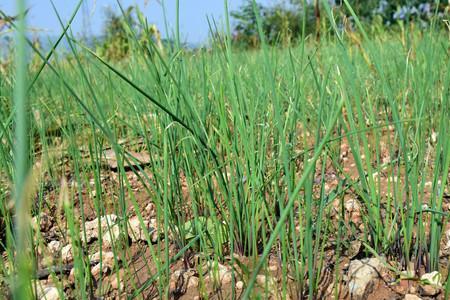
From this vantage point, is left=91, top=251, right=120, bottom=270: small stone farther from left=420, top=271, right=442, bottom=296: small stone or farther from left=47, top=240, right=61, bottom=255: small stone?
left=420, top=271, right=442, bottom=296: small stone

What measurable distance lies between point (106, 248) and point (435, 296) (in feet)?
2.32

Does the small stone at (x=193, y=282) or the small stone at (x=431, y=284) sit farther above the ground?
the small stone at (x=431, y=284)

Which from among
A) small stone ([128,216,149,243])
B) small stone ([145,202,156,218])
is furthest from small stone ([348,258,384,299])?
small stone ([145,202,156,218])

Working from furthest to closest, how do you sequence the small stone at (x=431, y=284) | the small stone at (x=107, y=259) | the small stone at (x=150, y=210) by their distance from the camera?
the small stone at (x=150, y=210)
the small stone at (x=107, y=259)
the small stone at (x=431, y=284)

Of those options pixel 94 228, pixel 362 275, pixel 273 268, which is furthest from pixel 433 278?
pixel 94 228

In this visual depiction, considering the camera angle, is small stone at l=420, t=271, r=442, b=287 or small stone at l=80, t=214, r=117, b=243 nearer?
small stone at l=420, t=271, r=442, b=287

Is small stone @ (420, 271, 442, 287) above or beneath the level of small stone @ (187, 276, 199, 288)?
above

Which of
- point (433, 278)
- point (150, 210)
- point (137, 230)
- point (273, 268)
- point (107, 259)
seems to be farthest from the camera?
point (150, 210)

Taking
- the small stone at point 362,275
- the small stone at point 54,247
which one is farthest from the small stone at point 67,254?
the small stone at point 362,275

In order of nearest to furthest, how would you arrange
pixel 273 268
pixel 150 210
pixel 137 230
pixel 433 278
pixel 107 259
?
pixel 433 278 < pixel 273 268 < pixel 107 259 < pixel 137 230 < pixel 150 210

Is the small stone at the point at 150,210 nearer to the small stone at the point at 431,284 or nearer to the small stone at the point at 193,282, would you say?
the small stone at the point at 193,282

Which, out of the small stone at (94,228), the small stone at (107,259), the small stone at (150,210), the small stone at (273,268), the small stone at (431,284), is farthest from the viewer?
the small stone at (150,210)

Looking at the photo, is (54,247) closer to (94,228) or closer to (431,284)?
(94,228)

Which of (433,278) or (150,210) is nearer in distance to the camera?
(433,278)
